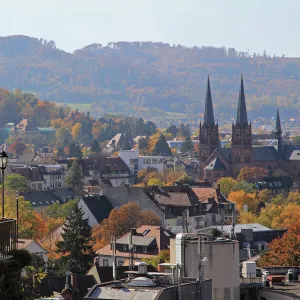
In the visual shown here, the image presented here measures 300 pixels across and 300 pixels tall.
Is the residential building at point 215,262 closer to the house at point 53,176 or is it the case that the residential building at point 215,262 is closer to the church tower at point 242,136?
the house at point 53,176

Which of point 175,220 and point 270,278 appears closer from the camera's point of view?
point 270,278

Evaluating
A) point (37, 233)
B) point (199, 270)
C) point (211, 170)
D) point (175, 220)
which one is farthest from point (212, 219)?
point (199, 270)

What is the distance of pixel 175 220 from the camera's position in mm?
98312

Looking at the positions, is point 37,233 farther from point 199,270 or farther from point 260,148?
point 260,148

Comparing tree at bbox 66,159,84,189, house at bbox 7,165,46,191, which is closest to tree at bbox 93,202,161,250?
tree at bbox 66,159,84,189

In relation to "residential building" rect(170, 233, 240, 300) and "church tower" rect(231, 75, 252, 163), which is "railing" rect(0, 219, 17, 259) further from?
"church tower" rect(231, 75, 252, 163)

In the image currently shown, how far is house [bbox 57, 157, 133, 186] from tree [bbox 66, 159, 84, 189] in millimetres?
7853

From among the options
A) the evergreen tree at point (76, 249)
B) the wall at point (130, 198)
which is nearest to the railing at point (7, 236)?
the evergreen tree at point (76, 249)

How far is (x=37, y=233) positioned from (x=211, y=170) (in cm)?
9407

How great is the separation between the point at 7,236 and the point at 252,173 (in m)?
157

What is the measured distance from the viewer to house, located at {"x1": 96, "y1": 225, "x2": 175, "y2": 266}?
213 feet

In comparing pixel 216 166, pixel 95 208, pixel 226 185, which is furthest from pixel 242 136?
pixel 95 208

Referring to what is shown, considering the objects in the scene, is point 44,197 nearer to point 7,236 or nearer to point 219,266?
point 219,266

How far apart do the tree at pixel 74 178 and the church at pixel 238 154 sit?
2184 cm
